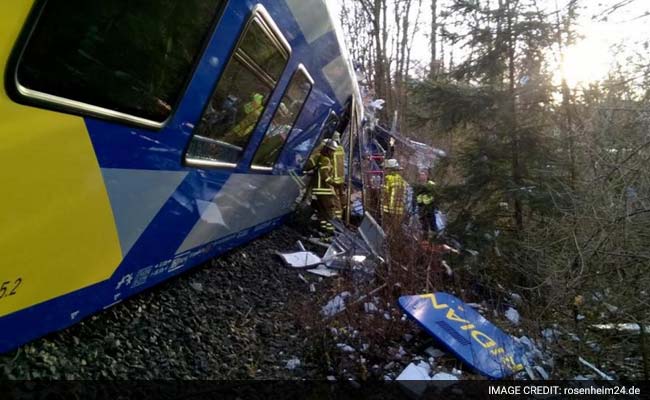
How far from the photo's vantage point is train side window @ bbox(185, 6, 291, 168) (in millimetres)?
3057

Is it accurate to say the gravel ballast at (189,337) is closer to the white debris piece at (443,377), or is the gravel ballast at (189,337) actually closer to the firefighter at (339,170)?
the white debris piece at (443,377)

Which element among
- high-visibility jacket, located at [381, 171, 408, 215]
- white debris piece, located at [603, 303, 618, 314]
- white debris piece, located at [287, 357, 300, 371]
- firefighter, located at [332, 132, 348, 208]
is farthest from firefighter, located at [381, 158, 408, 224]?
white debris piece, located at [287, 357, 300, 371]

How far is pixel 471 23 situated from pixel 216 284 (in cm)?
507

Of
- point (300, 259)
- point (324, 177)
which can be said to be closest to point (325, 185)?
point (324, 177)

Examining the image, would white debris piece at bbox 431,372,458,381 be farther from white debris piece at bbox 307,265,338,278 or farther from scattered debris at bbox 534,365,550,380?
white debris piece at bbox 307,265,338,278

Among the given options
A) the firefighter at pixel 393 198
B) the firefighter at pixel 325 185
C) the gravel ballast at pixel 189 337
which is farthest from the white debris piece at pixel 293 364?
the firefighter at pixel 325 185

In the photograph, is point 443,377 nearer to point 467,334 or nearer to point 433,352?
point 433,352

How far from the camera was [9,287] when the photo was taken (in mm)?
1760

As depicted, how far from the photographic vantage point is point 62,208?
193cm

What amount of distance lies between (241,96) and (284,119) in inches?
55.4

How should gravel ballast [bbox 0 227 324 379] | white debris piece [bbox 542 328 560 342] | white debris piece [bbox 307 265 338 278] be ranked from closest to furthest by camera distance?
1. gravel ballast [bbox 0 227 324 379]
2. white debris piece [bbox 542 328 560 342]
3. white debris piece [bbox 307 265 338 278]

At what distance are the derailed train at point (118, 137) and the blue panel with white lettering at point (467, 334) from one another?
6.34 ft

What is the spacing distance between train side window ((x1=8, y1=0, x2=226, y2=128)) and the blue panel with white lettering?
2.54m

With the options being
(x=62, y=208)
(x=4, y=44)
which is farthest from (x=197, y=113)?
(x=4, y=44)
